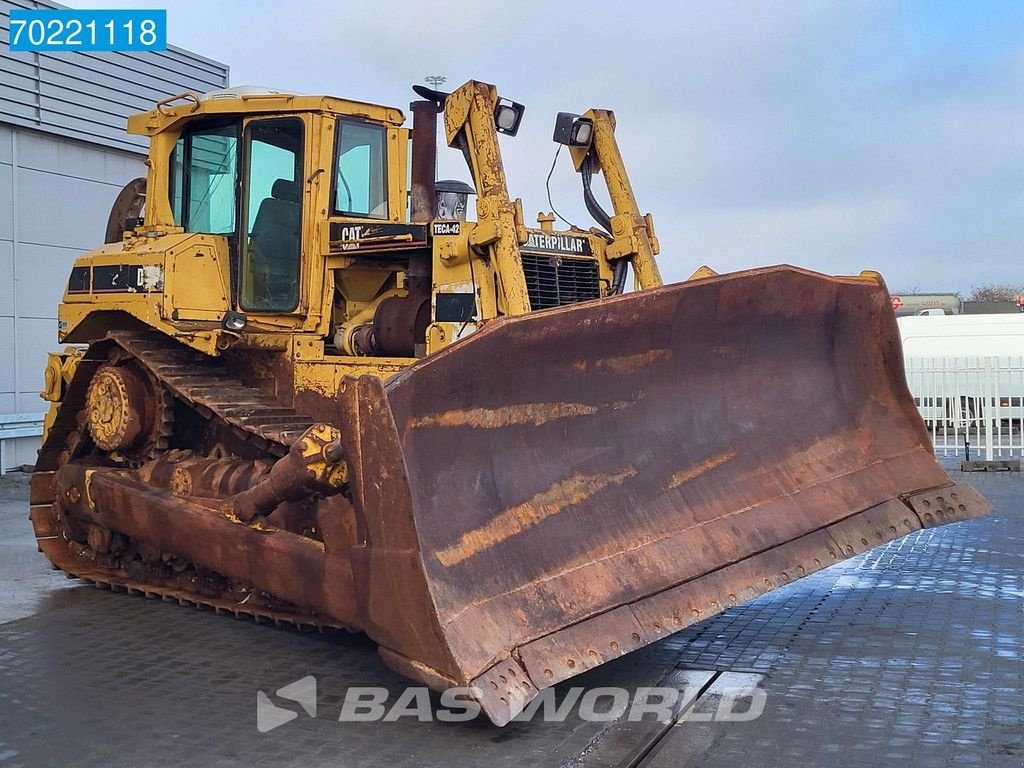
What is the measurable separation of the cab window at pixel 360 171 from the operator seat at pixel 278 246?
27 centimetres

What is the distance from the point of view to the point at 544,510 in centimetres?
479

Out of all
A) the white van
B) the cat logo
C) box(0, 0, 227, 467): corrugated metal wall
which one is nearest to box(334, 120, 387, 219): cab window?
the cat logo

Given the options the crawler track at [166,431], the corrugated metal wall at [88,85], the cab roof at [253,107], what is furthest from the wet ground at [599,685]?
the corrugated metal wall at [88,85]

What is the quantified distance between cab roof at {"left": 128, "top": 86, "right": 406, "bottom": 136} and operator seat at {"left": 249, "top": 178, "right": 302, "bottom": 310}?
17.6 inches

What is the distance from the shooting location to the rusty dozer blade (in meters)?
4.30

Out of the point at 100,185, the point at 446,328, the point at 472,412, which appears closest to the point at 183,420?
the point at 446,328

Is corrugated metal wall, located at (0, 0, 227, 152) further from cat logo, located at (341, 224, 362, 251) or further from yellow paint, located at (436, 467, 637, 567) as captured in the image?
yellow paint, located at (436, 467, 637, 567)

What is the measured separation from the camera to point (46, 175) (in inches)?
530

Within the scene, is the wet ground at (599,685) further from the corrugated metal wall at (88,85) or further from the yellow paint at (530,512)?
the corrugated metal wall at (88,85)

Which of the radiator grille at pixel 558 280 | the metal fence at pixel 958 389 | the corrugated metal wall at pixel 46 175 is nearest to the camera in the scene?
the radiator grille at pixel 558 280

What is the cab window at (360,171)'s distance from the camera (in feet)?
23.0

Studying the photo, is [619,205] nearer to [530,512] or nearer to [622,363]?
[622,363]

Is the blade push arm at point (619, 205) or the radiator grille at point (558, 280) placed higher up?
the blade push arm at point (619, 205)

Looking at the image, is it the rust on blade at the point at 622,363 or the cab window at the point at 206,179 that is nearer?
the rust on blade at the point at 622,363
